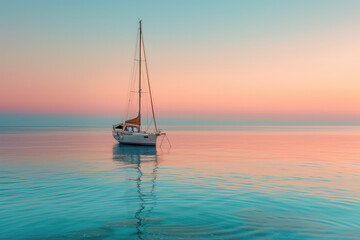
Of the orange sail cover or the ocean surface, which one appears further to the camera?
the orange sail cover

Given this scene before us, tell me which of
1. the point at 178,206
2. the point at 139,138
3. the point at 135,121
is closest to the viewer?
the point at 178,206

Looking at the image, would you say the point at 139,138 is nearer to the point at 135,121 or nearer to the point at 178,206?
the point at 135,121

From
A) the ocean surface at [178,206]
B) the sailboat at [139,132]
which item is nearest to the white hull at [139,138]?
the sailboat at [139,132]

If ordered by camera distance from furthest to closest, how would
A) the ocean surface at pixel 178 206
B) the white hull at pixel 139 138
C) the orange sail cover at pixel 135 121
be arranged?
the orange sail cover at pixel 135 121
the white hull at pixel 139 138
the ocean surface at pixel 178 206

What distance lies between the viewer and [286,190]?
17141 millimetres

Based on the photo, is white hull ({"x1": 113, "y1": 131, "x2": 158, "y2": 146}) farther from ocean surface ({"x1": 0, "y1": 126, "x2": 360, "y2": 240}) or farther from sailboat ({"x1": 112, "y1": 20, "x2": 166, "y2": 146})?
ocean surface ({"x1": 0, "y1": 126, "x2": 360, "y2": 240})

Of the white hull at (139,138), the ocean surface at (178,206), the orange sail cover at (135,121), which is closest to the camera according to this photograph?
the ocean surface at (178,206)

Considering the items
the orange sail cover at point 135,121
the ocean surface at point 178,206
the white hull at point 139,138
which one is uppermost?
the orange sail cover at point 135,121

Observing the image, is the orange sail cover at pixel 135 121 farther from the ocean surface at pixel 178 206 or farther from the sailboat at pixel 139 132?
the ocean surface at pixel 178 206

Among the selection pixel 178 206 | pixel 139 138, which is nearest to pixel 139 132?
pixel 139 138

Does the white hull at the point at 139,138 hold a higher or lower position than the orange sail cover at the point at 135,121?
lower

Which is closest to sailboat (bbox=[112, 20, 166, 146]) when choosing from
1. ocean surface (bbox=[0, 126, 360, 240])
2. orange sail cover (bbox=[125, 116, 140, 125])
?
orange sail cover (bbox=[125, 116, 140, 125])

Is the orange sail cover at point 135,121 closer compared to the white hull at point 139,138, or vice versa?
the white hull at point 139,138

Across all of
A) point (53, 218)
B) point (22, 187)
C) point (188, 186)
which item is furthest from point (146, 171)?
point (53, 218)
